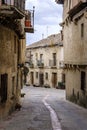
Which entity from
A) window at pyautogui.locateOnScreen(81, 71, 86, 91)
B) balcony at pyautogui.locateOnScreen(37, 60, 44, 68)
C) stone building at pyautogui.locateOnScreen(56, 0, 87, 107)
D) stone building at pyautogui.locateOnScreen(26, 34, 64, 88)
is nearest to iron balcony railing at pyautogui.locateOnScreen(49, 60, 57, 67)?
stone building at pyautogui.locateOnScreen(26, 34, 64, 88)

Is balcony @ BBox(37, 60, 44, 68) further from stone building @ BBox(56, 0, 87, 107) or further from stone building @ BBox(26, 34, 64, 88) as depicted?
stone building @ BBox(56, 0, 87, 107)

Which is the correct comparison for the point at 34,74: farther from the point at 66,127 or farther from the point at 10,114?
the point at 66,127

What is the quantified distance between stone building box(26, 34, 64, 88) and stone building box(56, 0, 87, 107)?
22770mm

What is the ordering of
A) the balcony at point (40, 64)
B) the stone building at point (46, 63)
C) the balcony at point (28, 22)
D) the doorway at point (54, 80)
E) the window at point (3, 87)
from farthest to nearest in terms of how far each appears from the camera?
the balcony at point (40, 64) → the doorway at point (54, 80) → the stone building at point (46, 63) → the balcony at point (28, 22) → the window at point (3, 87)

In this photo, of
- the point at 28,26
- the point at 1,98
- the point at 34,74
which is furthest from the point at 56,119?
the point at 34,74

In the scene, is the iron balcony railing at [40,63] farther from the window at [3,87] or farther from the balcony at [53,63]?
the window at [3,87]

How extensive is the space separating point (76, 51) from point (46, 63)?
33739 mm

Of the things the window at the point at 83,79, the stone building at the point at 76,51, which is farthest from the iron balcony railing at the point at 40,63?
the window at the point at 83,79

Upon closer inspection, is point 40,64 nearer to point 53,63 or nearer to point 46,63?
point 46,63

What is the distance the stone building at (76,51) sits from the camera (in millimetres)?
25422

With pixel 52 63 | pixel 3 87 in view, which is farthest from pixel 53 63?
pixel 3 87

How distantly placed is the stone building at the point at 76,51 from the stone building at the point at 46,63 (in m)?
22.8

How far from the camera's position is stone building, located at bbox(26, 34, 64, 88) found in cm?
5745

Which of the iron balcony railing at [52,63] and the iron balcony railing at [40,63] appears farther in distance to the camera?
the iron balcony railing at [40,63]
